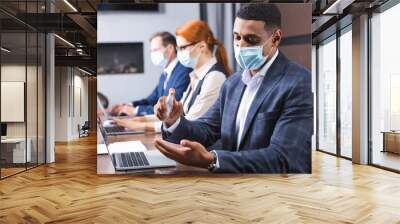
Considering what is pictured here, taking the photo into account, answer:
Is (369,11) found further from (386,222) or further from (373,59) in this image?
(386,222)

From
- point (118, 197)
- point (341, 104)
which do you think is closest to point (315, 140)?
point (341, 104)

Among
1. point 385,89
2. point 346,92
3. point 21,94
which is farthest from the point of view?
point 346,92

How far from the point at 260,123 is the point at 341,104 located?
413 cm

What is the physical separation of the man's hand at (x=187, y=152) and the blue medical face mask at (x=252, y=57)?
4.86ft

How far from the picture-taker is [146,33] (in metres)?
6.50

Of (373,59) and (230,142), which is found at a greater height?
→ (373,59)

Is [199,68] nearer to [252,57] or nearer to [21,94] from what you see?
[252,57]

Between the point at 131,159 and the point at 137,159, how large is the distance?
98 millimetres

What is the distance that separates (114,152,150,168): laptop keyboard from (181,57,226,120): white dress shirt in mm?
1032

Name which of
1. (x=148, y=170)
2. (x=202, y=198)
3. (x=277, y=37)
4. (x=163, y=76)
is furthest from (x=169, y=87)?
(x=202, y=198)

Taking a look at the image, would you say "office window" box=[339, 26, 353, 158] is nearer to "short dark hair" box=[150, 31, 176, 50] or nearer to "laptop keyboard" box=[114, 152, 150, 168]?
"short dark hair" box=[150, 31, 176, 50]

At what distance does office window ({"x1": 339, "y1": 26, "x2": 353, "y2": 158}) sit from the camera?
29.5ft

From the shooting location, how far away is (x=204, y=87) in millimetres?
6496

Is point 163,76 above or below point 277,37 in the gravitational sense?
below
